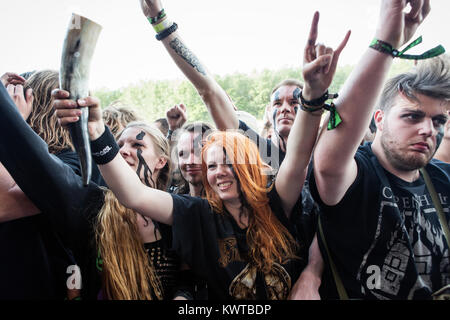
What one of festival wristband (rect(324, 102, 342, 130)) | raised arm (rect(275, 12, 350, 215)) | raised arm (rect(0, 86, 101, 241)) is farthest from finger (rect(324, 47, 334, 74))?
raised arm (rect(0, 86, 101, 241))

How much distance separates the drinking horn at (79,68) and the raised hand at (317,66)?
2.52 feet

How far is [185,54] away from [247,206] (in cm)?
85

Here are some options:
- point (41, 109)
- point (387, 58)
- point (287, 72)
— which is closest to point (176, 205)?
point (41, 109)

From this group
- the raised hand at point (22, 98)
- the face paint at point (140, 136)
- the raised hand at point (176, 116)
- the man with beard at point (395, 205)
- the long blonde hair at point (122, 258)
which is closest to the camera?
the man with beard at point (395, 205)

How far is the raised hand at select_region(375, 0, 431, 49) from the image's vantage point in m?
0.99

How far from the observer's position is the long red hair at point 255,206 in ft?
4.46

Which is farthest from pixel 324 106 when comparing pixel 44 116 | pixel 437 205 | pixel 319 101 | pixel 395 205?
pixel 44 116

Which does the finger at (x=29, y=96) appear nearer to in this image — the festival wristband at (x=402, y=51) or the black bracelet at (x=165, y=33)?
the black bracelet at (x=165, y=33)

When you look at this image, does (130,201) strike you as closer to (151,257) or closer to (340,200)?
(151,257)

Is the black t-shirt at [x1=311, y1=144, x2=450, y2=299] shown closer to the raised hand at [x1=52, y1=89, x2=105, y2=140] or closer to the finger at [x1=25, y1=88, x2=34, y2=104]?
the raised hand at [x1=52, y1=89, x2=105, y2=140]

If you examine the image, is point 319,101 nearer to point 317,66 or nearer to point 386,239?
point 317,66

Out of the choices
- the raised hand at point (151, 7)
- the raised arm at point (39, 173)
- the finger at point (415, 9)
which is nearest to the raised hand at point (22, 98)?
the raised arm at point (39, 173)

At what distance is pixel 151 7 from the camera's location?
1.40 metres

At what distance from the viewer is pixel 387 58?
1.01 meters
